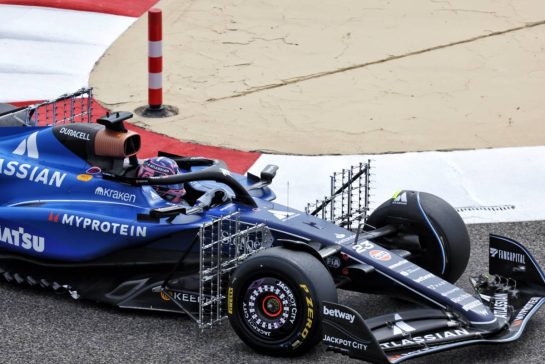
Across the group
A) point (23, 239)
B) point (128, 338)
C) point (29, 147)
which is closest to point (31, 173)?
point (29, 147)

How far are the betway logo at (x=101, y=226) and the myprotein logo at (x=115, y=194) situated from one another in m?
0.22

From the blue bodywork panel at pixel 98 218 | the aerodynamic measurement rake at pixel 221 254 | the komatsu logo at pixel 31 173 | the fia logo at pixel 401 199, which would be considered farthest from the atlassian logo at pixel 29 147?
the fia logo at pixel 401 199

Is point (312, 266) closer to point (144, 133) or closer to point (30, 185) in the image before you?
point (30, 185)

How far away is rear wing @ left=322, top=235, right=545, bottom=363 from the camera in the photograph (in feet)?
22.2

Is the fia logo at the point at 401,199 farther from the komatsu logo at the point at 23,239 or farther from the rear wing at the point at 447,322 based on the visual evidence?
the komatsu logo at the point at 23,239

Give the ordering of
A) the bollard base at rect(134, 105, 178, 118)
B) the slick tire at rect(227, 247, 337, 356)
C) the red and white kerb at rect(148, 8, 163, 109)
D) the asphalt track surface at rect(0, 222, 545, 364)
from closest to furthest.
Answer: the slick tire at rect(227, 247, 337, 356)
the asphalt track surface at rect(0, 222, 545, 364)
the red and white kerb at rect(148, 8, 163, 109)
the bollard base at rect(134, 105, 178, 118)

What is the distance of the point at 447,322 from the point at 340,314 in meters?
0.77

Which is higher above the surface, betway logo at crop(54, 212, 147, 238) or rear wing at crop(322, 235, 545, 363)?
betway logo at crop(54, 212, 147, 238)

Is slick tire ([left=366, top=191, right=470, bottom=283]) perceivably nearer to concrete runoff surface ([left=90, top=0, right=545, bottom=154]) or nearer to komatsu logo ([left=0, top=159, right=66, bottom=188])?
komatsu logo ([left=0, top=159, right=66, bottom=188])

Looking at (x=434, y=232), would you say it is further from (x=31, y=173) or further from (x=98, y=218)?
(x=31, y=173)

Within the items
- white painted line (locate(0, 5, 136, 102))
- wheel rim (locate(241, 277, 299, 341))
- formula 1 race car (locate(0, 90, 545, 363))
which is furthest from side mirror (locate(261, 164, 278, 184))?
white painted line (locate(0, 5, 136, 102))

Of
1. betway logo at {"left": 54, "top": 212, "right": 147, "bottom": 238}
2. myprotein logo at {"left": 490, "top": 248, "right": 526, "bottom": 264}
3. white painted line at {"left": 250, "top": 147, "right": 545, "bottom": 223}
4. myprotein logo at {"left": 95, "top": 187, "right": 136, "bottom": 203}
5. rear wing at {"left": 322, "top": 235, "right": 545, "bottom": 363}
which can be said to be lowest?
white painted line at {"left": 250, "top": 147, "right": 545, "bottom": 223}

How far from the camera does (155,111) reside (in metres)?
12.0

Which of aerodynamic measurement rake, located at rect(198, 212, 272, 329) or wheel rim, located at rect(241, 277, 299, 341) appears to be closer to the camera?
wheel rim, located at rect(241, 277, 299, 341)
